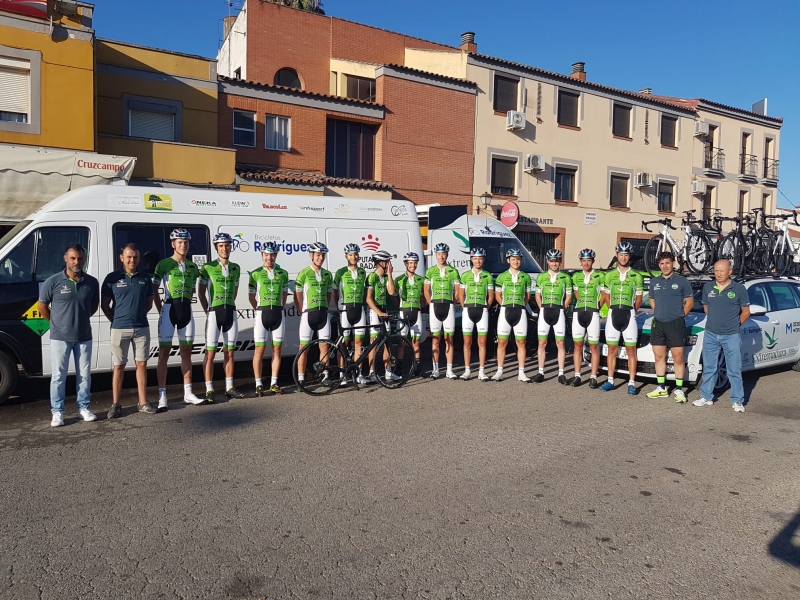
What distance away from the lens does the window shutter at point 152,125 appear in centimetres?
1688

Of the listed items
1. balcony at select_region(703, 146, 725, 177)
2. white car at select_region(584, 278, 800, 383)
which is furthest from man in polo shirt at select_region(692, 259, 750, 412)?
balcony at select_region(703, 146, 725, 177)

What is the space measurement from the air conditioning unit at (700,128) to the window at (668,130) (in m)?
1.19

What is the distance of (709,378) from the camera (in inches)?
318

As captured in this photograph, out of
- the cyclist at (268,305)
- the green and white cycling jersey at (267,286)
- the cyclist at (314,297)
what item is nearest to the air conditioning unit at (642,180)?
the cyclist at (314,297)

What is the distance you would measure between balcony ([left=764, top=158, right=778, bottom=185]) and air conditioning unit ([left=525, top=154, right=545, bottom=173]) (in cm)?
1669

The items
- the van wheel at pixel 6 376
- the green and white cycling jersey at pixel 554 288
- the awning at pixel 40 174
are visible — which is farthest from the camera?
the awning at pixel 40 174

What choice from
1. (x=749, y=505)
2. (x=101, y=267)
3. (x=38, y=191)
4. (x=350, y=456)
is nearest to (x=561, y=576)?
(x=749, y=505)

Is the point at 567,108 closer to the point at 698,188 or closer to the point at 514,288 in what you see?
the point at 698,188

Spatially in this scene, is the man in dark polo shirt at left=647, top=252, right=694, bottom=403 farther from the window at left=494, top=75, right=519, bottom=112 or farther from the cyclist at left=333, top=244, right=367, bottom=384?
the window at left=494, top=75, right=519, bottom=112

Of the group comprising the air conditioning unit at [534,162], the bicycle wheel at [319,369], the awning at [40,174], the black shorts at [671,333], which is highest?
the air conditioning unit at [534,162]

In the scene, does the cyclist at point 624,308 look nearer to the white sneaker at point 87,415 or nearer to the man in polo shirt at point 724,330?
the man in polo shirt at point 724,330

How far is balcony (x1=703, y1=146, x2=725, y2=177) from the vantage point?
3095 centimetres

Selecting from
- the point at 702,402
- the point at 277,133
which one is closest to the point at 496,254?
the point at 702,402

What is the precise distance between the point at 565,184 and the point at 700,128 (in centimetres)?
864
